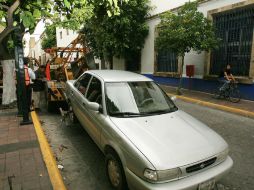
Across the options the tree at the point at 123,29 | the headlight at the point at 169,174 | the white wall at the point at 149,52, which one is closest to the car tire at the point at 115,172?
the headlight at the point at 169,174

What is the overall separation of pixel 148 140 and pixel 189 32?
7746 millimetres

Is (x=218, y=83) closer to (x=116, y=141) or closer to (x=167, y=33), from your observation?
(x=167, y=33)

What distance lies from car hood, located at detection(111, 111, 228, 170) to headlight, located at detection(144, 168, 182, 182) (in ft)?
0.16

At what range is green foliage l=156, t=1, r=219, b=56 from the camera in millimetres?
10016

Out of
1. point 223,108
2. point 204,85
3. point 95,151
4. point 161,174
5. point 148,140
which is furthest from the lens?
point 204,85

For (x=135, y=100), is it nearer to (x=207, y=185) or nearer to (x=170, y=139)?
(x=170, y=139)

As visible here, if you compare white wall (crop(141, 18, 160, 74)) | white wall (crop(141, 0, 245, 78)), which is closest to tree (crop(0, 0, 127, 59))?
white wall (crop(141, 0, 245, 78))

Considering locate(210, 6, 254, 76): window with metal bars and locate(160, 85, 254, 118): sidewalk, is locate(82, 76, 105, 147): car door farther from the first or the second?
locate(210, 6, 254, 76): window with metal bars

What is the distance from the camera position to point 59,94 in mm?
8188

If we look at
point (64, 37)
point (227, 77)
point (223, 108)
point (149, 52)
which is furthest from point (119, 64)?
point (64, 37)

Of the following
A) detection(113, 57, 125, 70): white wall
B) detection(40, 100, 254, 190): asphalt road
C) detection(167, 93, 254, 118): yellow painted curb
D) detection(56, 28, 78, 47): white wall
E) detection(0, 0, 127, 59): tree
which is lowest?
detection(40, 100, 254, 190): asphalt road

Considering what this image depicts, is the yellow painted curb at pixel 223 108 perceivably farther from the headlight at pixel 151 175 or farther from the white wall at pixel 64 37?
the white wall at pixel 64 37

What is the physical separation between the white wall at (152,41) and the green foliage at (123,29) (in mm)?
451

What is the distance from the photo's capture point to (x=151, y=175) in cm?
289
